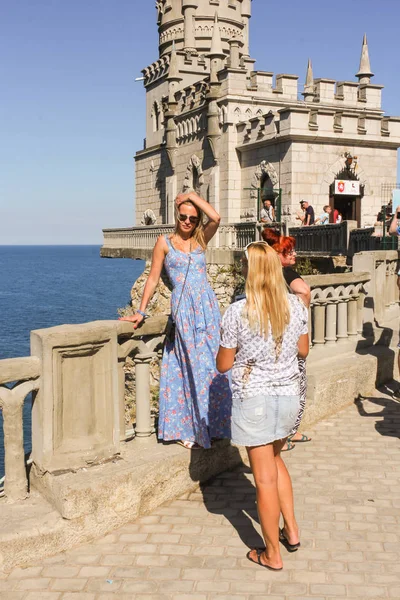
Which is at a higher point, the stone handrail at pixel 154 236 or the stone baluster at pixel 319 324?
the stone handrail at pixel 154 236

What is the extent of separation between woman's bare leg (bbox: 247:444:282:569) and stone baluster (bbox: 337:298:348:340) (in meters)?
3.98

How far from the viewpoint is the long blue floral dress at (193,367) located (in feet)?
15.4

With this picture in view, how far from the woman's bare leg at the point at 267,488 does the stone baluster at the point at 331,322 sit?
12.4ft

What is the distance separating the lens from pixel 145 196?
38562 millimetres

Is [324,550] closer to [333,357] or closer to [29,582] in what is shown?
[29,582]

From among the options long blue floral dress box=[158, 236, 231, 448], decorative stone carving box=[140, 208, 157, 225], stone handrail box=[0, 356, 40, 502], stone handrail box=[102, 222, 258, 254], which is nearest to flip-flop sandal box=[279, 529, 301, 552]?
long blue floral dress box=[158, 236, 231, 448]

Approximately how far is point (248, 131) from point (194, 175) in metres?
5.10

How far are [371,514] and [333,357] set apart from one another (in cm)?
295

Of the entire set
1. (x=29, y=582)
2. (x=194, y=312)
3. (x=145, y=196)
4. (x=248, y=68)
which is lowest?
(x=29, y=582)

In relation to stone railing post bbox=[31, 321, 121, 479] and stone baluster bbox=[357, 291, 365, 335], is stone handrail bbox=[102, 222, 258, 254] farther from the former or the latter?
stone railing post bbox=[31, 321, 121, 479]

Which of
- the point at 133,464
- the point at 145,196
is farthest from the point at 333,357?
the point at 145,196

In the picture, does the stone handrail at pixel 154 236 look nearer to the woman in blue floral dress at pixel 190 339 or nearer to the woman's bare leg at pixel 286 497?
the woman in blue floral dress at pixel 190 339

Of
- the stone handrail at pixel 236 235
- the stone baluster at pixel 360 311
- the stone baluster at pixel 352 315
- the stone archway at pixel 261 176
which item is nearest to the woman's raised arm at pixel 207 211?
the stone baluster at pixel 352 315

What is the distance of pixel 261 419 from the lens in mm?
3592
